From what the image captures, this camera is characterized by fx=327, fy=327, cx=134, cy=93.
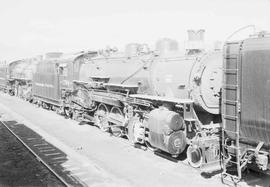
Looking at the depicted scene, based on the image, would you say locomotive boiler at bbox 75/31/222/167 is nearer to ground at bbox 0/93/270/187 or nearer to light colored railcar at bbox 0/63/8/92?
ground at bbox 0/93/270/187

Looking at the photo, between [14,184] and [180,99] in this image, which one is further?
[180,99]

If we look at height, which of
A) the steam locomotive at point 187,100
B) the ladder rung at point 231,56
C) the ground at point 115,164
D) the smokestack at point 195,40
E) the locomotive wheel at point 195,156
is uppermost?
the smokestack at point 195,40

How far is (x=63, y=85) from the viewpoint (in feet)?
61.7

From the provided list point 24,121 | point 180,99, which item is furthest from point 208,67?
point 24,121

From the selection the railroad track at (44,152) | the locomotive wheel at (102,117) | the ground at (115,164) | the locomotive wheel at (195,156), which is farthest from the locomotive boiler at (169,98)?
the railroad track at (44,152)

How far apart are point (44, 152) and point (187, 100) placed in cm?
558

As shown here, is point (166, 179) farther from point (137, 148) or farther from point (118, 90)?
point (118, 90)

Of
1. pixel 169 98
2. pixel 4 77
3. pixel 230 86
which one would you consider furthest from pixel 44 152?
pixel 4 77

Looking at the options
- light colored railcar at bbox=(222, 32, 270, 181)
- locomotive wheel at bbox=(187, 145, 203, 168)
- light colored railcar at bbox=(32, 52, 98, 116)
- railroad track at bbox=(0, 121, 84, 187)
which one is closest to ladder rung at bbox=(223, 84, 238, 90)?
light colored railcar at bbox=(222, 32, 270, 181)

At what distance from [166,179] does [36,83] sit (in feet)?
60.5

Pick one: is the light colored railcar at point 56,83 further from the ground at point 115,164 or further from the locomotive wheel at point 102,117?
the ground at point 115,164

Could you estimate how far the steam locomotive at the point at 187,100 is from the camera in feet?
25.1

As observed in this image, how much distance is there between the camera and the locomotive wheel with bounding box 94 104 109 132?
1466 cm

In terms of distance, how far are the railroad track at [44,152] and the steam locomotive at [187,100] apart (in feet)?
9.09
